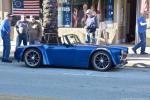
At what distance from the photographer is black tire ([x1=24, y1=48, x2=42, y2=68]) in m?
14.3

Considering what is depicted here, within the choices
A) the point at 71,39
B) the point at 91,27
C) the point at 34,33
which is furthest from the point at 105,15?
the point at 71,39

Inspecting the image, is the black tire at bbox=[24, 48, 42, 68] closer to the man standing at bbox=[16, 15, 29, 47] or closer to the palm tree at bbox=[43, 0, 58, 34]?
the palm tree at bbox=[43, 0, 58, 34]

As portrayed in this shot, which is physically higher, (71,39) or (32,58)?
(71,39)

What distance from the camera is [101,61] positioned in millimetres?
13828

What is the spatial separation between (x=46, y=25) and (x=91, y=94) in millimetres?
7385

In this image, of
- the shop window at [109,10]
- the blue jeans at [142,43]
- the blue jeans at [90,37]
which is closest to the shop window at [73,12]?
the shop window at [109,10]

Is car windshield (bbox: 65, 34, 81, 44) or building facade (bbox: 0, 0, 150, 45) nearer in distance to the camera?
car windshield (bbox: 65, 34, 81, 44)

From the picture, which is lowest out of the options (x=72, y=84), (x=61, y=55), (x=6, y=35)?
(x=72, y=84)

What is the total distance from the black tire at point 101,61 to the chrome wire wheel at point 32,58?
168cm

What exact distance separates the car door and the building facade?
708 cm

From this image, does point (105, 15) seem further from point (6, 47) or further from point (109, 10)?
point (6, 47)

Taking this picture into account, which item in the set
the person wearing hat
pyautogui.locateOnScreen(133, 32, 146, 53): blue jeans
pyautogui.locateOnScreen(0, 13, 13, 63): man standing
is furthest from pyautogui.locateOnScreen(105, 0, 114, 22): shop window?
pyautogui.locateOnScreen(0, 13, 13, 63): man standing

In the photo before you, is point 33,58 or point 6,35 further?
point 6,35

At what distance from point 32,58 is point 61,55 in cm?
94
